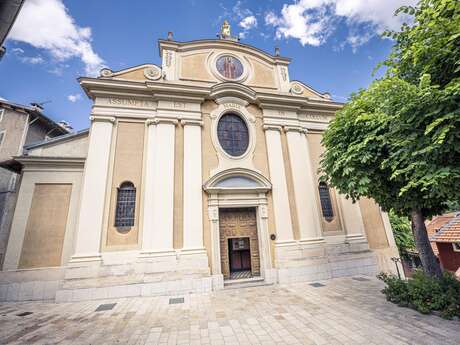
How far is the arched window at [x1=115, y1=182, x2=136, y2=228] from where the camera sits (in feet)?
22.9

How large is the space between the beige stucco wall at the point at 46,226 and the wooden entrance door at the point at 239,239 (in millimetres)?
5614

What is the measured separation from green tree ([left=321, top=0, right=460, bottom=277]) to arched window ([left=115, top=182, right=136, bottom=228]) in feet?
21.9

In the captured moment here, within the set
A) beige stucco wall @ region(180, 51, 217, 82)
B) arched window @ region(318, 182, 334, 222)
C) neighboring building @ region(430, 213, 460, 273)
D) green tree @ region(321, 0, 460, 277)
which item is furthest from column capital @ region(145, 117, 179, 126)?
neighboring building @ region(430, 213, 460, 273)

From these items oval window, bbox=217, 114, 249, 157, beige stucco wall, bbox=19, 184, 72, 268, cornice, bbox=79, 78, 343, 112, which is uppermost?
cornice, bbox=79, 78, 343, 112

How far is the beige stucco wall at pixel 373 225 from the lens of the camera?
29.3 ft

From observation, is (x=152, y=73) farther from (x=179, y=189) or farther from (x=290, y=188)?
(x=290, y=188)

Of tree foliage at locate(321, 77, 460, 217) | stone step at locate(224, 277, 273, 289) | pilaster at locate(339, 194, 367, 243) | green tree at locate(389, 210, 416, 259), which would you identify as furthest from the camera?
green tree at locate(389, 210, 416, 259)

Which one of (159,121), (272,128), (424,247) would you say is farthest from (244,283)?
(159,121)

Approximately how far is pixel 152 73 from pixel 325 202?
9.55m

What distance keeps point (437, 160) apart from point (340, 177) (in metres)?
2.38

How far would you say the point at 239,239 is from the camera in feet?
27.0

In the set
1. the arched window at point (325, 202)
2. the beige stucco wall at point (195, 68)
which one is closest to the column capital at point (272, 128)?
the arched window at point (325, 202)

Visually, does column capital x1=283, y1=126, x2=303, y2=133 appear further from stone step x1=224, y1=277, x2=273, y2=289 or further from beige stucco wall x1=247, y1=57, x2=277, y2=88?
stone step x1=224, y1=277, x2=273, y2=289

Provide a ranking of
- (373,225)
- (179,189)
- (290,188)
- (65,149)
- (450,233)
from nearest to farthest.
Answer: (179,189) → (65,149) → (290,188) → (373,225) → (450,233)
